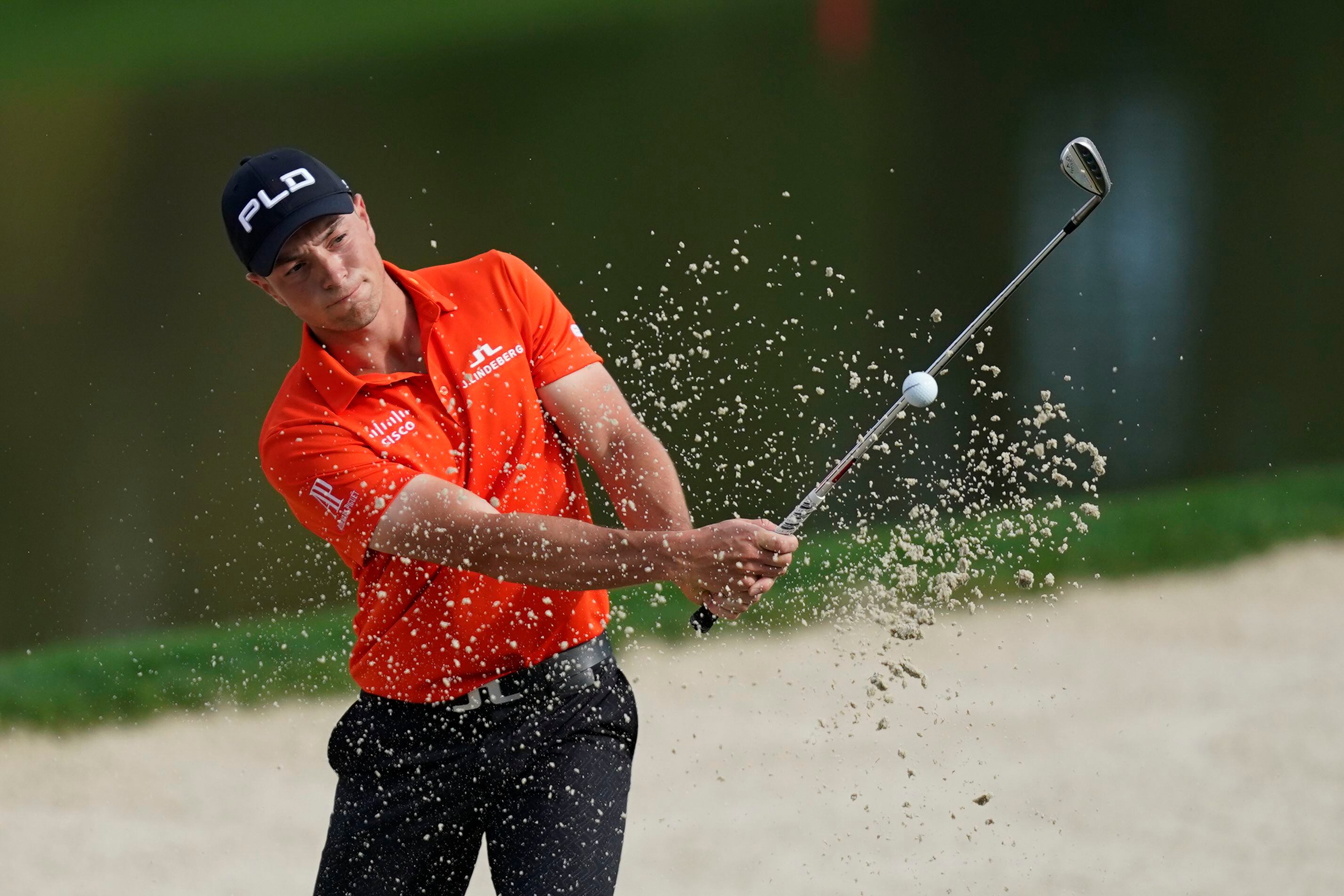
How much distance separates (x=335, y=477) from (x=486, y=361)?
212mm

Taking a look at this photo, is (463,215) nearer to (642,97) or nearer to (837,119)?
(642,97)

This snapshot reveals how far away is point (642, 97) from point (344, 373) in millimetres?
4243

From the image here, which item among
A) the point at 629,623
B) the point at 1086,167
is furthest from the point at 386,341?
the point at 629,623

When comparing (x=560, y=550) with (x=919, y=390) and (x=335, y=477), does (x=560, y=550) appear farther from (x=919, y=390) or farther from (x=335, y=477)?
(x=919, y=390)

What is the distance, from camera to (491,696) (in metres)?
1.56

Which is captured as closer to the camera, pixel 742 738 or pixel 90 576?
pixel 742 738

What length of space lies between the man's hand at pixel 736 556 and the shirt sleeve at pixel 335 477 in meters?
0.32

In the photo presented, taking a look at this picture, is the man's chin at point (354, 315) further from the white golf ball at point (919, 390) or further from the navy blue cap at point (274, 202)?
the white golf ball at point (919, 390)

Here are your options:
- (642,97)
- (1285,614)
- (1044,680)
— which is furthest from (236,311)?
(1285,614)

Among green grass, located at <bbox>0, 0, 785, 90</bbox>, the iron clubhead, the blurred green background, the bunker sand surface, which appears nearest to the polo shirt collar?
the iron clubhead

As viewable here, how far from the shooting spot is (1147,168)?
5672 millimetres

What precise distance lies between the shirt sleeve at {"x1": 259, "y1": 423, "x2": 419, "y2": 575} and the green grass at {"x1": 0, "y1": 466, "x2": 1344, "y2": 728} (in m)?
2.00

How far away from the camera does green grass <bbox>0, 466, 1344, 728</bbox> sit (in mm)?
3812

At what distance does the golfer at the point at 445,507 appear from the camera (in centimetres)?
151
